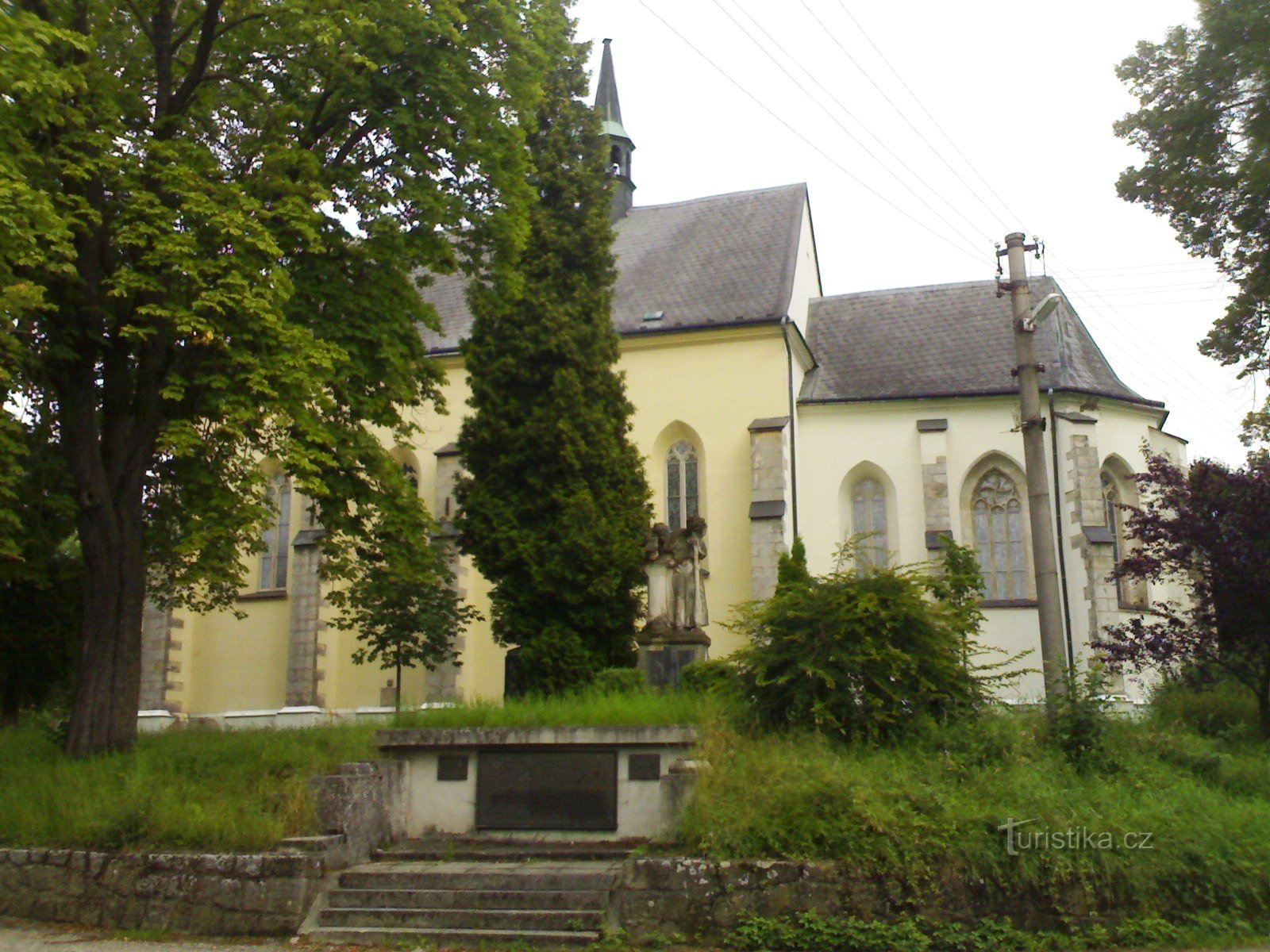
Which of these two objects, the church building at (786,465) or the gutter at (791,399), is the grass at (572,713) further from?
the gutter at (791,399)

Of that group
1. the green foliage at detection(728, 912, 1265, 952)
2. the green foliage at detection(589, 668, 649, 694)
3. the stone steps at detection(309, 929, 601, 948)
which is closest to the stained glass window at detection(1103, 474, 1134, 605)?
the green foliage at detection(589, 668, 649, 694)

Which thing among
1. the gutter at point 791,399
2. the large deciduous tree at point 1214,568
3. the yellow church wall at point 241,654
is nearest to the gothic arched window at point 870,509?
the gutter at point 791,399

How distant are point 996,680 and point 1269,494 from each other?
5.50m

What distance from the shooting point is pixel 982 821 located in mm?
8828

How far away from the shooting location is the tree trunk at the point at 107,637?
1155 centimetres

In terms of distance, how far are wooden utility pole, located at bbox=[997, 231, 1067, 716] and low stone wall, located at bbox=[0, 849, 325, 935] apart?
22.9 feet

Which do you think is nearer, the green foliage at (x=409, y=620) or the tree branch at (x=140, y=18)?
the tree branch at (x=140, y=18)

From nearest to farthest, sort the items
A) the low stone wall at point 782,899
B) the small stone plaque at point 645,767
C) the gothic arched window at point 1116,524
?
the low stone wall at point 782,899 < the small stone plaque at point 645,767 < the gothic arched window at point 1116,524

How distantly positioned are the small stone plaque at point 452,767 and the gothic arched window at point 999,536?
14.6 meters

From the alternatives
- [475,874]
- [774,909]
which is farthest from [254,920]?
[774,909]

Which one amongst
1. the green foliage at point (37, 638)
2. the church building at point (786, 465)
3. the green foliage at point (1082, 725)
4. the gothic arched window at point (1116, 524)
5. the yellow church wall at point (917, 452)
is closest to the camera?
the green foliage at point (1082, 725)

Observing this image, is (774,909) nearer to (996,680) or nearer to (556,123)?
(996,680)

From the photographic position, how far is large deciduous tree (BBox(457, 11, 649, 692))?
55.5 ft

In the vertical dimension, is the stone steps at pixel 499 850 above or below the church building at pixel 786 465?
below
